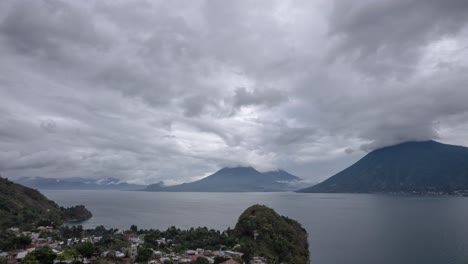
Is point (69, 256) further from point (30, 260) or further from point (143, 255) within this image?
point (143, 255)

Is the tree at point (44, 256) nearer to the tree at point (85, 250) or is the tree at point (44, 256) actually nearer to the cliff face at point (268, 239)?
the tree at point (85, 250)

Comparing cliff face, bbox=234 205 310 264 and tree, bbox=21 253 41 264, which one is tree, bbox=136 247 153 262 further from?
cliff face, bbox=234 205 310 264

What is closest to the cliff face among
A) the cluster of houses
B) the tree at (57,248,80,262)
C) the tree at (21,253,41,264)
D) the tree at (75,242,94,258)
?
the cluster of houses

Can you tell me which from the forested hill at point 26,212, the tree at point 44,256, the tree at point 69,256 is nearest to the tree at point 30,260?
the tree at point 44,256

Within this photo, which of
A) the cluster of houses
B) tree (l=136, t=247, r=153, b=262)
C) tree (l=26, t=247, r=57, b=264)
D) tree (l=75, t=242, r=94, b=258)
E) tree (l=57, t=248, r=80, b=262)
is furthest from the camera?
tree (l=75, t=242, r=94, b=258)

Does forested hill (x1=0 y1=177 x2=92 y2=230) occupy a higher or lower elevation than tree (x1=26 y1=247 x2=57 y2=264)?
higher

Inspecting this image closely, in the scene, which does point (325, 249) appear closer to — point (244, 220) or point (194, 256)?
point (244, 220)

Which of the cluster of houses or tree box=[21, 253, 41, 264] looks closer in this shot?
tree box=[21, 253, 41, 264]

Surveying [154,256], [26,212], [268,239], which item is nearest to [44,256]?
[154,256]
